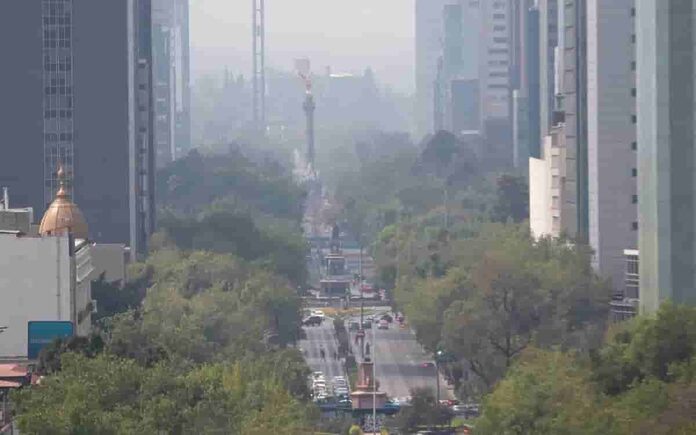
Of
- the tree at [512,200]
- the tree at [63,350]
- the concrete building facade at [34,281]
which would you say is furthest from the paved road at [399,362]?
the tree at [63,350]

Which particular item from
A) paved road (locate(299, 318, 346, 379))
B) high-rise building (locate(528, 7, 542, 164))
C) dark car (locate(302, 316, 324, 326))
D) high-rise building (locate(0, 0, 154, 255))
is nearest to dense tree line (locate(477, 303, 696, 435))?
paved road (locate(299, 318, 346, 379))

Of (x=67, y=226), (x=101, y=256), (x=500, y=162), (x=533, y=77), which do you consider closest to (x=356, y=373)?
(x=101, y=256)

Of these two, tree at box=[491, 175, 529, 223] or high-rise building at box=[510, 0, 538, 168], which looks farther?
high-rise building at box=[510, 0, 538, 168]

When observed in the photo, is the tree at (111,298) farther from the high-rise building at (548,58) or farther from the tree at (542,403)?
the high-rise building at (548,58)

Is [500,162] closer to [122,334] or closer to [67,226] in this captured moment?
[67,226]

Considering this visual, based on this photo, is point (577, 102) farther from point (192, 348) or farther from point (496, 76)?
point (496, 76)

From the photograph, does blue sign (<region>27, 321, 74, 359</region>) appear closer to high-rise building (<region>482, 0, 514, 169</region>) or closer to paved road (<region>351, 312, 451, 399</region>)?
paved road (<region>351, 312, 451, 399</region>)
